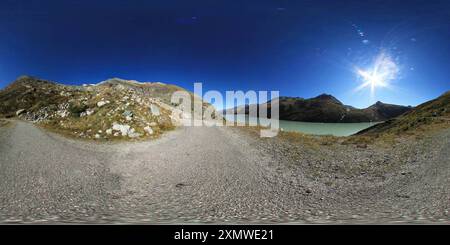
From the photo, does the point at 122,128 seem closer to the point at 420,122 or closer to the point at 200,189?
the point at 200,189

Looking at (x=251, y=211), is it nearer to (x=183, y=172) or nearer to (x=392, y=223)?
(x=392, y=223)

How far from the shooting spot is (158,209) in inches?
349

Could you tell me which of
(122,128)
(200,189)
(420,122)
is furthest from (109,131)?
(420,122)

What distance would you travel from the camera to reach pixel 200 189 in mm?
11359

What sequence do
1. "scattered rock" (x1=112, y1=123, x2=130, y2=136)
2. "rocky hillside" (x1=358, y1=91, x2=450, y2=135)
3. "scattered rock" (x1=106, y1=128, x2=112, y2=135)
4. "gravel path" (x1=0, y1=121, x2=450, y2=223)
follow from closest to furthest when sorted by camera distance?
"gravel path" (x1=0, y1=121, x2=450, y2=223)
"scattered rock" (x1=106, y1=128, x2=112, y2=135)
"scattered rock" (x1=112, y1=123, x2=130, y2=136)
"rocky hillside" (x1=358, y1=91, x2=450, y2=135)

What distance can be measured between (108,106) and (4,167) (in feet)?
61.0

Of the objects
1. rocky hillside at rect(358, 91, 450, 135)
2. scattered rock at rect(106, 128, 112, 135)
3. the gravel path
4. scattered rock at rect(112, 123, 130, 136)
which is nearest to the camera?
the gravel path

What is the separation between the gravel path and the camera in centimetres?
827

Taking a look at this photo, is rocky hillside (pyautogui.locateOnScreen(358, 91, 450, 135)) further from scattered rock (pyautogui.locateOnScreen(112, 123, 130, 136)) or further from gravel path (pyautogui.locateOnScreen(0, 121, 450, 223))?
scattered rock (pyautogui.locateOnScreen(112, 123, 130, 136))

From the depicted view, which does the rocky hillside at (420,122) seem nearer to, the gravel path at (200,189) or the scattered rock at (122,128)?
the gravel path at (200,189)

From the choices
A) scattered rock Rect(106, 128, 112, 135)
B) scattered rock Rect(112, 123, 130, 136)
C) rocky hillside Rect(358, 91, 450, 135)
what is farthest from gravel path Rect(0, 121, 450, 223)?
rocky hillside Rect(358, 91, 450, 135)

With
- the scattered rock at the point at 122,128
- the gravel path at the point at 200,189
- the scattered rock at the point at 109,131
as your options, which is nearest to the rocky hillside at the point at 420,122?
the gravel path at the point at 200,189

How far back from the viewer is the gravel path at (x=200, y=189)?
8.27 meters
